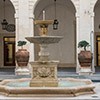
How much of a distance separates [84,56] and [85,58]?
0.46 feet

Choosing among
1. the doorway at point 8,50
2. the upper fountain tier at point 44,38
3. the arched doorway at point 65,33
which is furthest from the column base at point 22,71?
the upper fountain tier at point 44,38

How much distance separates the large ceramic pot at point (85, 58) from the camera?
2362 centimetres

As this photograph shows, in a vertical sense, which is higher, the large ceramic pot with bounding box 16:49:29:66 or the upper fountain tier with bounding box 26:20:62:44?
the upper fountain tier with bounding box 26:20:62:44

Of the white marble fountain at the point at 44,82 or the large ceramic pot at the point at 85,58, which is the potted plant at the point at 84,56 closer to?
the large ceramic pot at the point at 85,58

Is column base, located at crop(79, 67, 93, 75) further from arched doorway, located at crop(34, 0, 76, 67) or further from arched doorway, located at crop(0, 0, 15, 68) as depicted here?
arched doorway, located at crop(0, 0, 15, 68)

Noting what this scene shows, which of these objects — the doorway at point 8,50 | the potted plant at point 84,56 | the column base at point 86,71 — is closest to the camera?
the potted plant at point 84,56

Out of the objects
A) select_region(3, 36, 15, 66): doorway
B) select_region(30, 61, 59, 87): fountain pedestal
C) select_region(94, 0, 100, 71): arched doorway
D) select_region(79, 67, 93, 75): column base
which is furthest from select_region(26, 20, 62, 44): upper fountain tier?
select_region(3, 36, 15, 66): doorway

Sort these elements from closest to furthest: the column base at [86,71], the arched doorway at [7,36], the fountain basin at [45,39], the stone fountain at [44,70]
A: the fountain basin at [45,39], the stone fountain at [44,70], the column base at [86,71], the arched doorway at [7,36]

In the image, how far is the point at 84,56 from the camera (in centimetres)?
2366

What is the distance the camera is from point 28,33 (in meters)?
24.9

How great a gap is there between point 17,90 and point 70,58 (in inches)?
712

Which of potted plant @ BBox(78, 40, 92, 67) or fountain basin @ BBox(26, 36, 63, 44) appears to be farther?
potted plant @ BBox(78, 40, 92, 67)

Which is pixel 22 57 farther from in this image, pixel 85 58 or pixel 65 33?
pixel 65 33

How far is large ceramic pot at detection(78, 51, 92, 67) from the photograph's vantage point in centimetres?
2362
